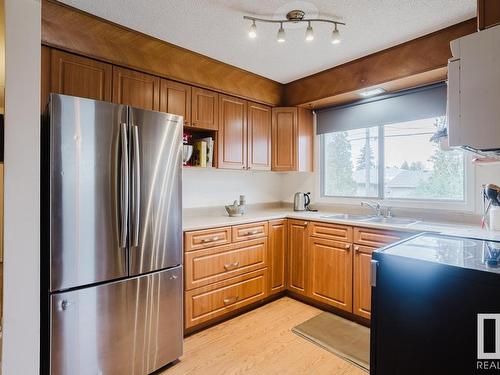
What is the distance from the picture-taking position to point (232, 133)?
3043 mm

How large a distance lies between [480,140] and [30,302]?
2.25 metres

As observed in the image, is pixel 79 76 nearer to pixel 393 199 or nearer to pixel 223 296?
pixel 223 296

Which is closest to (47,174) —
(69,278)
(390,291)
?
(69,278)

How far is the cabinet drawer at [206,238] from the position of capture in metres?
2.36

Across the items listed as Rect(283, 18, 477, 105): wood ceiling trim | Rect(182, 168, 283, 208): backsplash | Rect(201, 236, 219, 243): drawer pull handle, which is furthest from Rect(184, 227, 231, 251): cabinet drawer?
Rect(283, 18, 477, 105): wood ceiling trim

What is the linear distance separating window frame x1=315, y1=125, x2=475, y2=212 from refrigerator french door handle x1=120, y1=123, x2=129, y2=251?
2347 millimetres


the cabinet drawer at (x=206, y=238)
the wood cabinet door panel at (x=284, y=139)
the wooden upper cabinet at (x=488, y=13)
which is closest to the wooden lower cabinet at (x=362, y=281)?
the cabinet drawer at (x=206, y=238)

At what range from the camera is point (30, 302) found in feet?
5.01

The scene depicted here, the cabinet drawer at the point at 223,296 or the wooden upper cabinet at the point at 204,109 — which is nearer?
the cabinet drawer at the point at 223,296

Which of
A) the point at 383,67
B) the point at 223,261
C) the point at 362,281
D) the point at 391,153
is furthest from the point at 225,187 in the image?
the point at 383,67

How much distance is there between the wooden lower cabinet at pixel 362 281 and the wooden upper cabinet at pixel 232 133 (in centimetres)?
146

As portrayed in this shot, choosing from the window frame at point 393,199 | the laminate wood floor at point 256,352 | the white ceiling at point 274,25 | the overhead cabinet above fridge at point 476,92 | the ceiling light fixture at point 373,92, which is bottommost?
the laminate wood floor at point 256,352

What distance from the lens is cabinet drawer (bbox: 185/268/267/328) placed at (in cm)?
241

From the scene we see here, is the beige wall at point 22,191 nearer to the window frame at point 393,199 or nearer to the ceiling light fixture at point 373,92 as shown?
the ceiling light fixture at point 373,92
